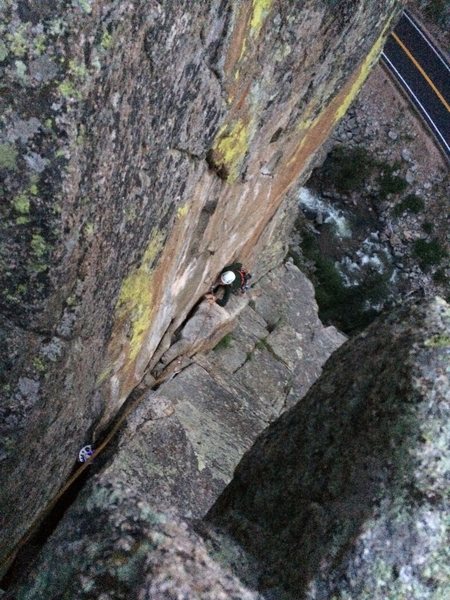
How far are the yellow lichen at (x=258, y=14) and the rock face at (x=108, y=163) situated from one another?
0.02 meters

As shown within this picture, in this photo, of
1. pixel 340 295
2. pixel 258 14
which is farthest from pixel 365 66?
pixel 340 295

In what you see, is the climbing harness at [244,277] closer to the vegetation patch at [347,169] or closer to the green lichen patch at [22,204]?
the green lichen patch at [22,204]

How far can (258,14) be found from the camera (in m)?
4.79

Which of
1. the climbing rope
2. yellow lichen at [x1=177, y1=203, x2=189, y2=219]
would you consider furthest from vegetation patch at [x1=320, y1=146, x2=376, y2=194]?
yellow lichen at [x1=177, y1=203, x2=189, y2=219]

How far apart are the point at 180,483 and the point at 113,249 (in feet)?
13.2

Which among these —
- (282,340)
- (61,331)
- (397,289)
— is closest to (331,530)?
(61,331)

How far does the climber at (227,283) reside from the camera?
32.8ft

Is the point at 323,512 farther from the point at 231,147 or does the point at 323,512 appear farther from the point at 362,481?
the point at 231,147

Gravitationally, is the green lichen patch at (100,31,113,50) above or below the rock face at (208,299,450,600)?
above

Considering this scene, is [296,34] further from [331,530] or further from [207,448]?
[207,448]

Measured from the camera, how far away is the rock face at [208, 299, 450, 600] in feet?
8.03

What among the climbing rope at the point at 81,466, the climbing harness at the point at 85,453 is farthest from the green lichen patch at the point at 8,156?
the climbing harness at the point at 85,453

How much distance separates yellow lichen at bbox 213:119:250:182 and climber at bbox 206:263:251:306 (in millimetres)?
3282

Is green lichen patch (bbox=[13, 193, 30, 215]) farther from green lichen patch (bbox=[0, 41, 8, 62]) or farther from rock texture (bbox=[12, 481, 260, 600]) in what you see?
rock texture (bbox=[12, 481, 260, 600])
